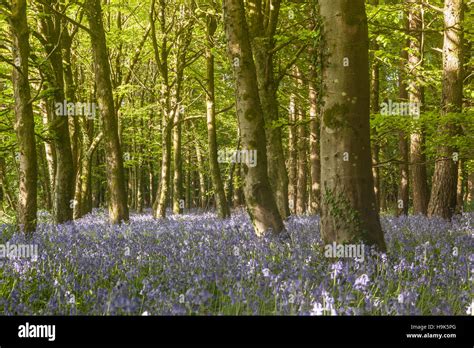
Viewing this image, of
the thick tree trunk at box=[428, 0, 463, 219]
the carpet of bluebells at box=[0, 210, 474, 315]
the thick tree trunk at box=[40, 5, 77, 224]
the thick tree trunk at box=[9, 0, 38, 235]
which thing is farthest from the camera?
the thick tree trunk at box=[40, 5, 77, 224]

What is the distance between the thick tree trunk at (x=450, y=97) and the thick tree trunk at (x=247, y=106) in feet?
16.7

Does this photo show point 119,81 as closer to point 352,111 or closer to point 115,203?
point 115,203

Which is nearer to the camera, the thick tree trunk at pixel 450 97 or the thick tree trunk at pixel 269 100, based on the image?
the thick tree trunk at pixel 450 97

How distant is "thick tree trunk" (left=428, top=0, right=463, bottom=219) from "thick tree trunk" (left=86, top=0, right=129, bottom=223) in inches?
328

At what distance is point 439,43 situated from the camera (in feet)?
71.0

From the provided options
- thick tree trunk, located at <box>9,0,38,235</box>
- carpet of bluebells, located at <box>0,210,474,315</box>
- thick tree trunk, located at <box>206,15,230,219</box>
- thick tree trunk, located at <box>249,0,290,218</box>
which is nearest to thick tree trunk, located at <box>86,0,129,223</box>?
thick tree trunk, located at <box>9,0,38,235</box>

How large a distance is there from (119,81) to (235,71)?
639 inches

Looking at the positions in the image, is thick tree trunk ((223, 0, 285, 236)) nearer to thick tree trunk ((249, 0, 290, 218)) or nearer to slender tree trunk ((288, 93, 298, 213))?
thick tree trunk ((249, 0, 290, 218))

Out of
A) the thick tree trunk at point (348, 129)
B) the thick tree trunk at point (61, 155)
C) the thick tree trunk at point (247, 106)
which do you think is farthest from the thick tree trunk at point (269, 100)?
the thick tree trunk at point (348, 129)

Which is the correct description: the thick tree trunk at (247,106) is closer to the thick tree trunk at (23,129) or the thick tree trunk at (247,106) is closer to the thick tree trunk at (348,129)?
the thick tree trunk at (348,129)

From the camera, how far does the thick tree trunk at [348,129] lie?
5836mm

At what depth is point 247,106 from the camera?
8734 mm

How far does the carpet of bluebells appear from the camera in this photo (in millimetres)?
3941
